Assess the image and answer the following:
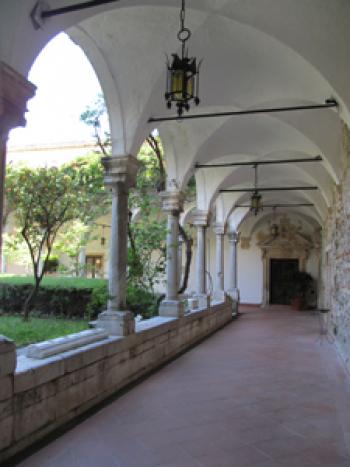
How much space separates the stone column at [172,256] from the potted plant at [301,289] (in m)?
9.81

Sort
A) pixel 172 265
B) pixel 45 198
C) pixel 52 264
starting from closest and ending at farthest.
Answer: pixel 172 265
pixel 45 198
pixel 52 264

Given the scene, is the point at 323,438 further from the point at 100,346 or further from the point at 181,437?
the point at 100,346

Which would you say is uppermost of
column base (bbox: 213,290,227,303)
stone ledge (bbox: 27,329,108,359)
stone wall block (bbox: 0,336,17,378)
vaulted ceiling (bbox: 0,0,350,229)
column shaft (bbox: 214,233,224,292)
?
vaulted ceiling (bbox: 0,0,350,229)

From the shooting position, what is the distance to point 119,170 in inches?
197

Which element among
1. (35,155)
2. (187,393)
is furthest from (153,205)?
(35,155)

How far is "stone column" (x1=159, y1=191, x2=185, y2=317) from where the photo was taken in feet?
22.1

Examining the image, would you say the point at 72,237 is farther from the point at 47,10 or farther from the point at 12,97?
the point at 12,97

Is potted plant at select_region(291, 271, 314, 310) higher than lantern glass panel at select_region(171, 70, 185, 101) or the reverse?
the reverse

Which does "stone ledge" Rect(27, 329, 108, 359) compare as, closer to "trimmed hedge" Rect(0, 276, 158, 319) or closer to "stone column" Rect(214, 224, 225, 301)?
"trimmed hedge" Rect(0, 276, 158, 319)

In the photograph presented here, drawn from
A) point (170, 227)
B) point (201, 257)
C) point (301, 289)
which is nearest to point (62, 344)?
point (170, 227)

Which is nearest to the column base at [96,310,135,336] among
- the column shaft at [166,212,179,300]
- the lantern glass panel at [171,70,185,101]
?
the column shaft at [166,212,179,300]

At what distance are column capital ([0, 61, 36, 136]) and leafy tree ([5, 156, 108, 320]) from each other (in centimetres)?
455

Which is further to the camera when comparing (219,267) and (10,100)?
(219,267)

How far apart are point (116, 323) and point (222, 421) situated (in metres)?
1.57
